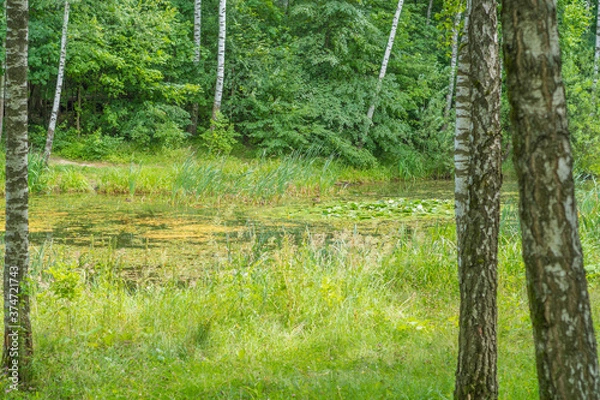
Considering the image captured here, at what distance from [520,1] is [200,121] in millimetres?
23186

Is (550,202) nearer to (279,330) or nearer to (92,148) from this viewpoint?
(279,330)

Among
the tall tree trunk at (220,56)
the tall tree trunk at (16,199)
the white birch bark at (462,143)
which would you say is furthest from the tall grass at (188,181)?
the white birch bark at (462,143)

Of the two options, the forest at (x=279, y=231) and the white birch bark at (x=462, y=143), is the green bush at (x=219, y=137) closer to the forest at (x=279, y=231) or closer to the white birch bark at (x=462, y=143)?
the forest at (x=279, y=231)

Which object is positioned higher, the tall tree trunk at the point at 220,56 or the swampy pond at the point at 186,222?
the tall tree trunk at the point at 220,56

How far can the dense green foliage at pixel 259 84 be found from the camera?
65.4 feet

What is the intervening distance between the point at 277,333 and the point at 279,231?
17.9 feet

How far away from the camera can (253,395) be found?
430 cm

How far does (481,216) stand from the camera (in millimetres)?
3689

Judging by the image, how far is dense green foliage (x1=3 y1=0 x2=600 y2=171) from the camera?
19.9 meters

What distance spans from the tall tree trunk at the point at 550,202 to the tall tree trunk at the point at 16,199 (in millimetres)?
3144

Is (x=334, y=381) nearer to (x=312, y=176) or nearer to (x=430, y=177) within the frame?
(x=312, y=176)

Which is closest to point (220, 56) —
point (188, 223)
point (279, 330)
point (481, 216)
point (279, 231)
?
point (188, 223)

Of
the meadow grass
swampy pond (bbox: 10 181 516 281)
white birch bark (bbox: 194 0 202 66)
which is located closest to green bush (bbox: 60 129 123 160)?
swampy pond (bbox: 10 181 516 281)

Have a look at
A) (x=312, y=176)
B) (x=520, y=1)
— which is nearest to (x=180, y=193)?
(x=312, y=176)
